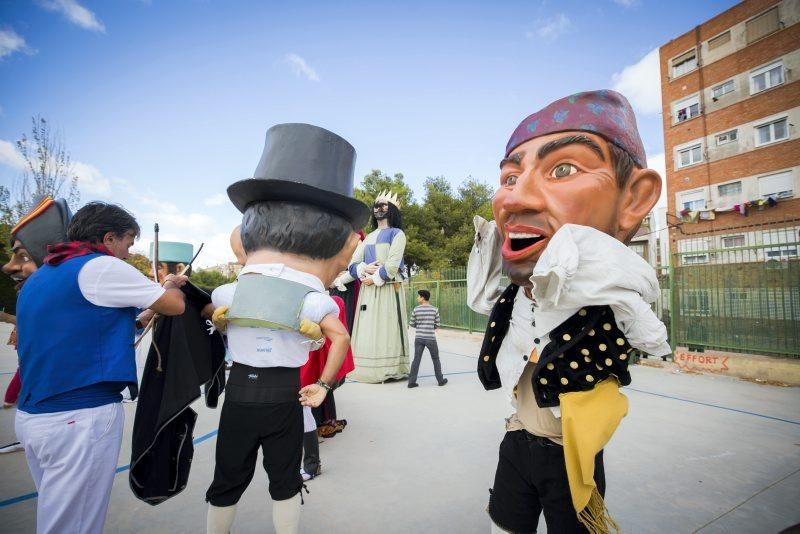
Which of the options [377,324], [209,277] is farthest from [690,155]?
[209,277]

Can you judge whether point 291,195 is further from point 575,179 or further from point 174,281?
point 575,179

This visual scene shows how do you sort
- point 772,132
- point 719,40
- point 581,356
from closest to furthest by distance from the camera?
1. point 581,356
2. point 772,132
3. point 719,40

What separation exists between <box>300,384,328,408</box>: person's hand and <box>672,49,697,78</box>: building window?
22.3 meters

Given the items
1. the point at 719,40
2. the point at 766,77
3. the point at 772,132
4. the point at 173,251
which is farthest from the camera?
the point at 719,40

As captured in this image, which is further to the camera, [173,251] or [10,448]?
[173,251]

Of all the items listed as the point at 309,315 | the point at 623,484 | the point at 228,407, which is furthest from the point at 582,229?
the point at 623,484

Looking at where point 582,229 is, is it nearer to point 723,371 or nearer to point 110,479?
point 110,479

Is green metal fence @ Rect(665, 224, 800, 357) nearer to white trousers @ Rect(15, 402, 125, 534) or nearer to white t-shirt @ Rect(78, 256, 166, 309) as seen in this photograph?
white t-shirt @ Rect(78, 256, 166, 309)

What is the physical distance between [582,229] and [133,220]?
204 centimetres

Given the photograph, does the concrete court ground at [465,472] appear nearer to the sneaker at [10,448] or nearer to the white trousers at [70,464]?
the sneaker at [10,448]

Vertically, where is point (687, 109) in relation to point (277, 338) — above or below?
above

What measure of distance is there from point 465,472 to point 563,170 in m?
2.04

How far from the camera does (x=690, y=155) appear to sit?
1728 cm

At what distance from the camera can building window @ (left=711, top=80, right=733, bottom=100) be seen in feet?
52.2
